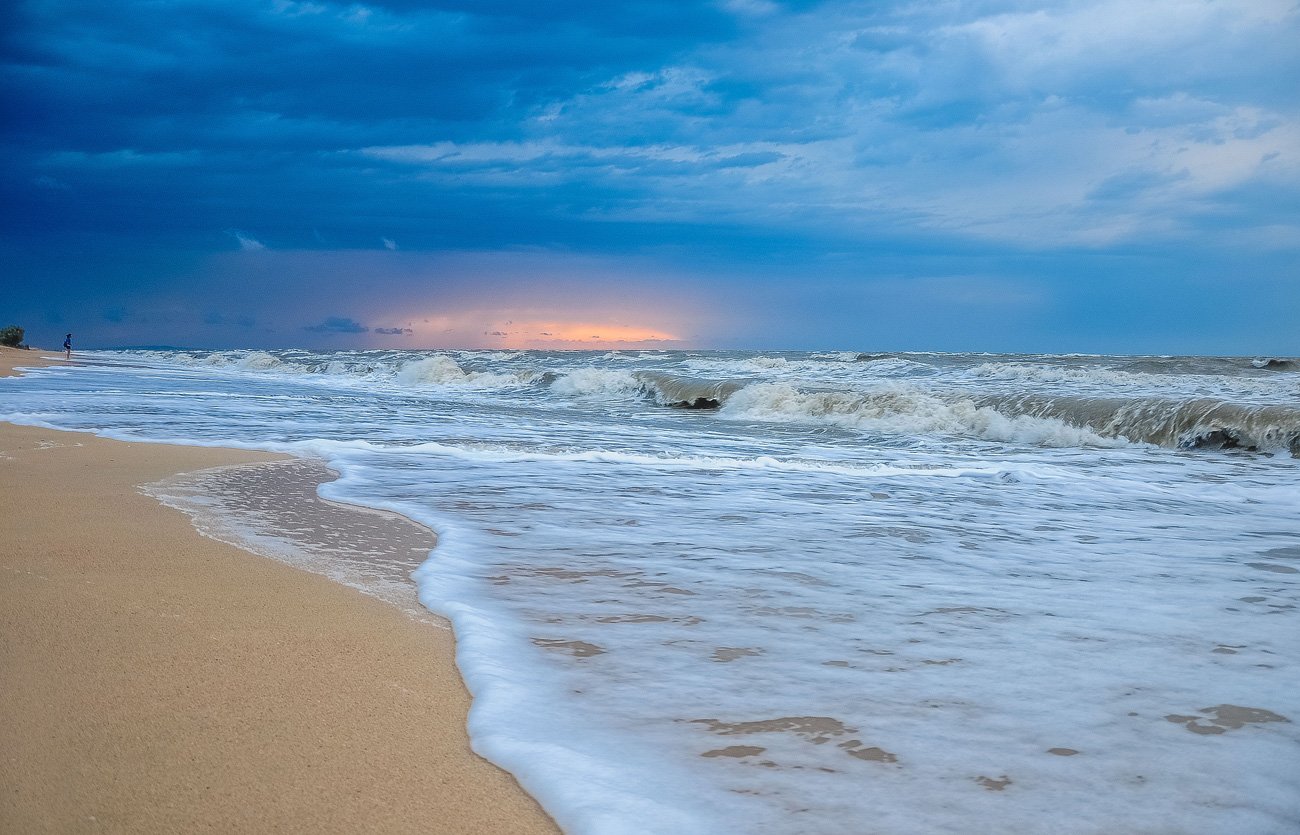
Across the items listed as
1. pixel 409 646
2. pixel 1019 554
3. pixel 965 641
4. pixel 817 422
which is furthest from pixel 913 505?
pixel 817 422

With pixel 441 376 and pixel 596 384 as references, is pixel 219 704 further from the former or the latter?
pixel 441 376

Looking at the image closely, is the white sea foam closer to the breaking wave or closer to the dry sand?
the breaking wave

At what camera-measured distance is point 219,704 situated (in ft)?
6.51

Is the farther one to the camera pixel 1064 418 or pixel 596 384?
pixel 596 384

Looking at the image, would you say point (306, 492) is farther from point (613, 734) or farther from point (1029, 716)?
point (1029, 716)

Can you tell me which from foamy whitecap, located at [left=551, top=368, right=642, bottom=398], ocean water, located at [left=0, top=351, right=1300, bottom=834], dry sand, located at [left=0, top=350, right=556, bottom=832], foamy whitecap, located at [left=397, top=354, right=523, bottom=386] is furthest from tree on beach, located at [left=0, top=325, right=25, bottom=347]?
dry sand, located at [left=0, top=350, right=556, bottom=832]

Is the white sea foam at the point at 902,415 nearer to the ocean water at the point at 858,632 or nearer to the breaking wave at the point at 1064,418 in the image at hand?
the breaking wave at the point at 1064,418

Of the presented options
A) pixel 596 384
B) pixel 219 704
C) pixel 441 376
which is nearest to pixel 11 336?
pixel 441 376

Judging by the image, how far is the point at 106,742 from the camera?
1.76m

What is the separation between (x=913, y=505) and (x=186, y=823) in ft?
15.1

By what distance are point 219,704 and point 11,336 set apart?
54837 mm

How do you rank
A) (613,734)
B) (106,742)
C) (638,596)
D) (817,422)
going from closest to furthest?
(106,742)
(613,734)
(638,596)
(817,422)

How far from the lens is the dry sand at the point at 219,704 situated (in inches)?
62.0

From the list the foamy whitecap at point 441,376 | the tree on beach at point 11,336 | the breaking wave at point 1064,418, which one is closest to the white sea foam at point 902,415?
the breaking wave at point 1064,418
